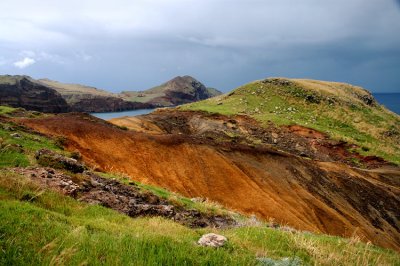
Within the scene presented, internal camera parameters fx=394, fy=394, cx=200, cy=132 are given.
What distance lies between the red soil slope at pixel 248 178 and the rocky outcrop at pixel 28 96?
3509 inches

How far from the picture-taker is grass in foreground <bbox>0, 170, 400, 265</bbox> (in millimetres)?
6902

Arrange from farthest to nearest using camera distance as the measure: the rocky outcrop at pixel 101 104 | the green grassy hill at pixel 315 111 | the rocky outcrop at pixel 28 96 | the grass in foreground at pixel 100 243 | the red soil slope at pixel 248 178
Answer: the rocky outcrop at pixel 101 104 → the rocky outcrop at pixel 28 96 → the green grassy hill at pixel 315 111 → the red soil slope at pixel 248 178 → the grass in foreground at pixel 100 243

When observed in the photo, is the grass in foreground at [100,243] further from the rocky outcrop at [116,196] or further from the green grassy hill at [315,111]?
the green grassy hill at [315,111]

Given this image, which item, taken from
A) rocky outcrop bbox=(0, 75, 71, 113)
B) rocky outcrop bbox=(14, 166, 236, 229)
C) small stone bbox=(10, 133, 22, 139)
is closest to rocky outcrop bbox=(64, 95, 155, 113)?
rocky outcrop bbox=(0, 75, 71, 113)

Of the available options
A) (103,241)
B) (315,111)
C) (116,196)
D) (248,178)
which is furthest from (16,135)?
(315,111)

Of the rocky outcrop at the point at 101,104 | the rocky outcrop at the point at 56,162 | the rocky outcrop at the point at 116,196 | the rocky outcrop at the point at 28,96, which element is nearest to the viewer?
the rocky outcrop at the point at 116,196

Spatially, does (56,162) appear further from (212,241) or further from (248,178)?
(248,178)

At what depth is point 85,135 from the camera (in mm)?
33219

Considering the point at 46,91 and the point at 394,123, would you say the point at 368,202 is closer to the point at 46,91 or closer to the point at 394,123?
the point at 394,123

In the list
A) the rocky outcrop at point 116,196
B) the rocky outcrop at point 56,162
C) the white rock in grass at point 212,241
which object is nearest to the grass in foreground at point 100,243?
the white rock in grass at point 212,241

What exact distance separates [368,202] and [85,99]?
516 feet

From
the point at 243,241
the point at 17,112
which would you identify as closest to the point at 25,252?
the point at 243,241

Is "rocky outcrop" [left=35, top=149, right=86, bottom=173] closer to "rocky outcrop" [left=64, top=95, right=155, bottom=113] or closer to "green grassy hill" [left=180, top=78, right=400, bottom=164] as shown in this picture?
"green grassy hill" [left=180, top=78, right=400, bottom=164]

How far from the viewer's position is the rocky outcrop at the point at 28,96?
11850cm
